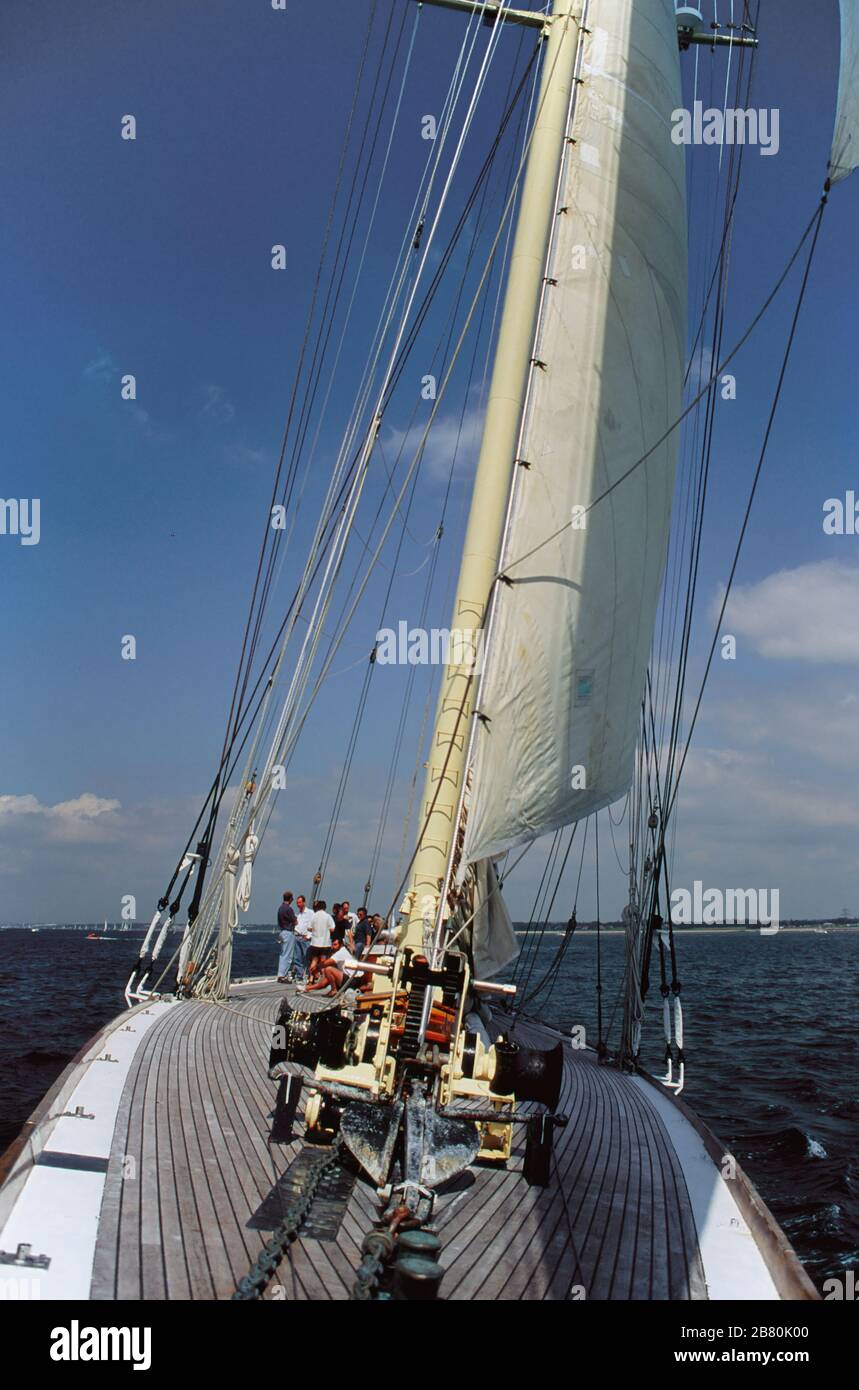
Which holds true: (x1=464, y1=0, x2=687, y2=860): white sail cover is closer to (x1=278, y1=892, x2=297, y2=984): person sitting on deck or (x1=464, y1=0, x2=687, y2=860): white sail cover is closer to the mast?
the mast

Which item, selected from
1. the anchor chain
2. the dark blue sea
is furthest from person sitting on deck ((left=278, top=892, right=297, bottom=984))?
the anchor chain

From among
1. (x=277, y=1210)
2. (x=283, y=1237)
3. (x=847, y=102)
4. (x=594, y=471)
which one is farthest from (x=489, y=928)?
(x=847, y=102)

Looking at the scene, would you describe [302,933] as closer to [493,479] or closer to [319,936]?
[319,936]

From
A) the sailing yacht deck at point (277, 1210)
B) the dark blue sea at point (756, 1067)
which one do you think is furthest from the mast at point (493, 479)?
the dark blue sea at point (756, 1067)

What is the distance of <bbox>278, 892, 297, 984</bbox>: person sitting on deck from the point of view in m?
16.0

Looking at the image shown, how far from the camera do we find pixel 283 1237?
4.26 meters

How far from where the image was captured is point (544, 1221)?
520 centimetres

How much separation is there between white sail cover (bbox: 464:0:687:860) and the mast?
0.24 m

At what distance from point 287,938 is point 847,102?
14.1 m

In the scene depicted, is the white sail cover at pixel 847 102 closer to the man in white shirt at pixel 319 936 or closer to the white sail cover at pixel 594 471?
the white sail cover at pixel 594 471

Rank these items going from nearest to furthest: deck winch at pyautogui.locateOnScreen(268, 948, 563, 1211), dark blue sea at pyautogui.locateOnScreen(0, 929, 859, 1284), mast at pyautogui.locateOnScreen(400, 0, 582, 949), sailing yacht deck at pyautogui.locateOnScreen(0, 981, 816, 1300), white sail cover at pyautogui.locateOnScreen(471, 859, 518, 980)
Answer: sailing yacht deck at pyautogui.locateOnScreen(0, 981, 816, 1300), deck winch at pyautogui.locateOnScreen(268, 948, 563, 1211), mast at pyautogui.locateOnScreen(400, 0, 582, 949), white sail cover at pyautogui.locateOnScreen(471, 859, 518, 980), dark blue sea at pyautogui.locateOnScreen(0, 929, 859, 1284)

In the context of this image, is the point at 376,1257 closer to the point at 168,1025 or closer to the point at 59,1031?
the point at 168,1025
